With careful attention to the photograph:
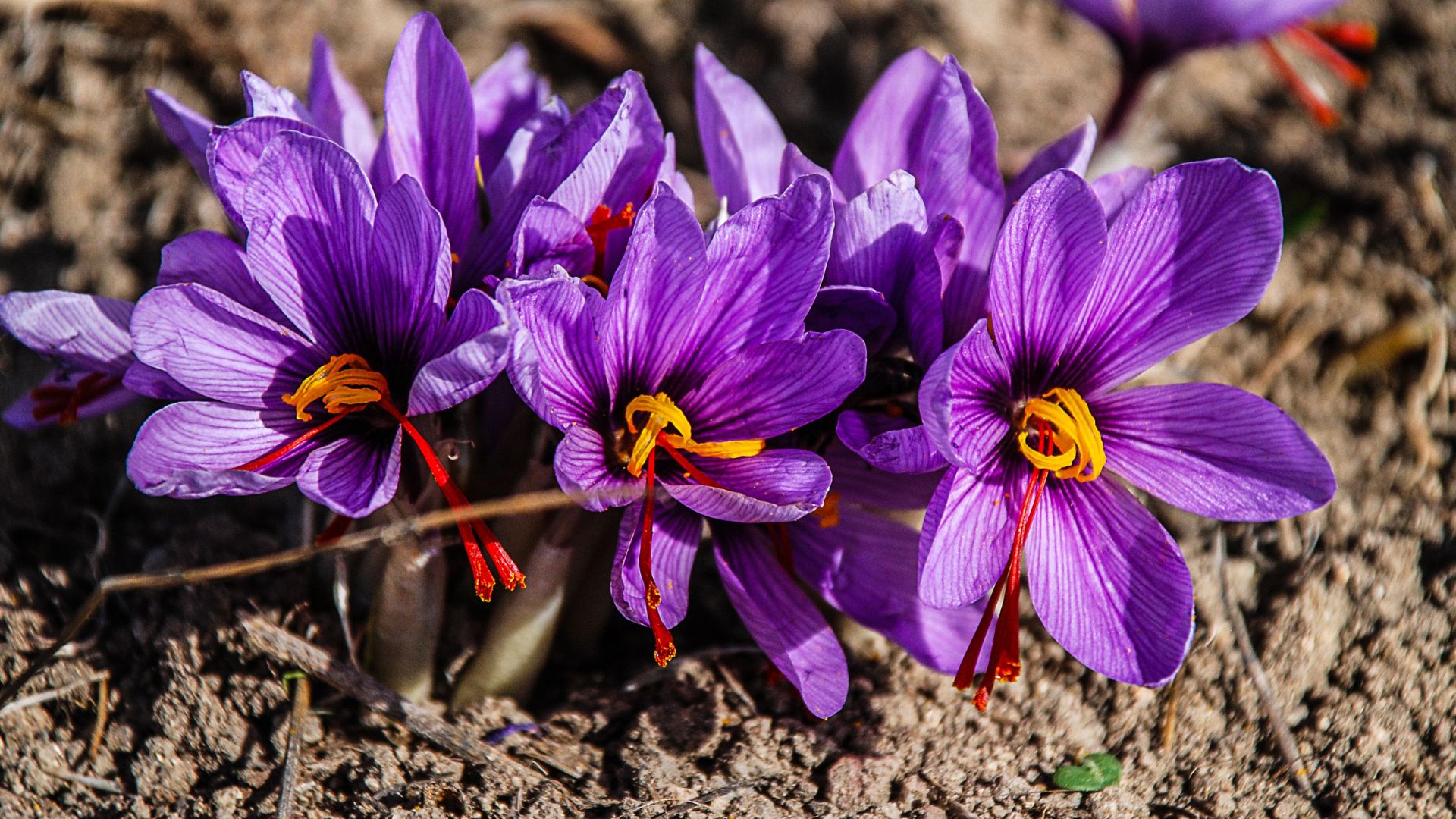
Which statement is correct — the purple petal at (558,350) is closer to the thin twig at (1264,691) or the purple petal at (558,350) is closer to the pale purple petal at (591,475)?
the pale purple petal at (591,475)

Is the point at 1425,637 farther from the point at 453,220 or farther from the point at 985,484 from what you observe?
the point at 453,220

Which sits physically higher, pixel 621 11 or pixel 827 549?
pixel 621 11

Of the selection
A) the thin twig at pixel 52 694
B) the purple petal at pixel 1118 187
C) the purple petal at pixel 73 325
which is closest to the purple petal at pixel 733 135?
the purple petal at pixel 1118 187

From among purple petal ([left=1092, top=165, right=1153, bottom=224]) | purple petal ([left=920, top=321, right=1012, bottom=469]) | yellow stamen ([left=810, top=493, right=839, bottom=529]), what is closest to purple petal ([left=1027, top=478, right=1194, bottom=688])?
purple petal ([left=920, top=321, right=1012, bottom=469])

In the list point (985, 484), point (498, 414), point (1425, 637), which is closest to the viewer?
point (985, 484)

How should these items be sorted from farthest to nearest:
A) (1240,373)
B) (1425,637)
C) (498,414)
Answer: (1240,373), (1425,637), (498,414)

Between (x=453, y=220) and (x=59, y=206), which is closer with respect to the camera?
(x=453, y=220)

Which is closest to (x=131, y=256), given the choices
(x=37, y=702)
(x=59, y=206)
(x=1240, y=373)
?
(x=59, y=206)
